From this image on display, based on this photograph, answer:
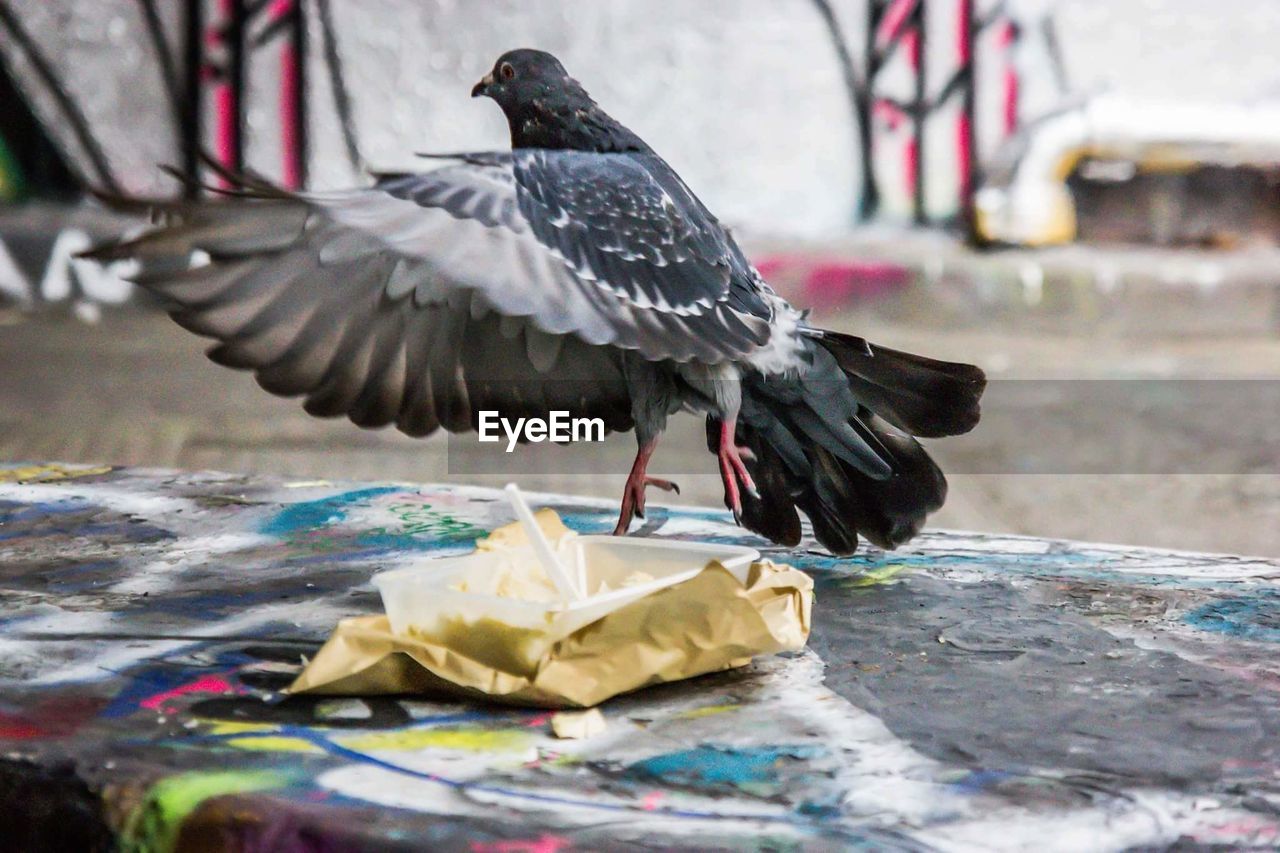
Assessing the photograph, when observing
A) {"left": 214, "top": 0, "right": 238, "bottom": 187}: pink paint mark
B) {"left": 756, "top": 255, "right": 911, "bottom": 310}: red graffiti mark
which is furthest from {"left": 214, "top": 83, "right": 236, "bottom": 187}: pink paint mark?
{"left": 756, "top": 255, "right": 911, "bottom": 310}: red graffiti mark

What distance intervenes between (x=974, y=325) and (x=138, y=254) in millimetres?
4025

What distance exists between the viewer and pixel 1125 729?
87cm

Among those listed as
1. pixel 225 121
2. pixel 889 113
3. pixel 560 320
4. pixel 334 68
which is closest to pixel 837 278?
pixel 889 113

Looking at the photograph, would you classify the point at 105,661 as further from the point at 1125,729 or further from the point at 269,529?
the point at 1125,729

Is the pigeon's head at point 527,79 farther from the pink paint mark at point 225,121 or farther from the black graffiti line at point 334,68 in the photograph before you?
the pink paint mark at point 225,121

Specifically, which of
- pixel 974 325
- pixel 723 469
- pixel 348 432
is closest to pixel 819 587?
pixel 723 469

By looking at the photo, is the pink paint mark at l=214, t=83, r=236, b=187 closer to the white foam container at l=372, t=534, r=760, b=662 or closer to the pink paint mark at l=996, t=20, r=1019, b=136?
the pink paint mark at l=996, t=20, r=1019, b=136

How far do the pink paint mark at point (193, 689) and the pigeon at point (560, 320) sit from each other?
0.29m

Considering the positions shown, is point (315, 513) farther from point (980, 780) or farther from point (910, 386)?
point (980, 780)

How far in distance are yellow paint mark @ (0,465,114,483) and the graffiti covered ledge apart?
415 millimetres

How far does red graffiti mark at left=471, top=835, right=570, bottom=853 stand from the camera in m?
0.67

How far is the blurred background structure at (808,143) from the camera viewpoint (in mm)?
4633

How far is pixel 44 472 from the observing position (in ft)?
5.77

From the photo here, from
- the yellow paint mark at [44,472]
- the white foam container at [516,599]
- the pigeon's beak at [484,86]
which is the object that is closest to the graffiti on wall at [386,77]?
the yellow paint mark at [44,472]
